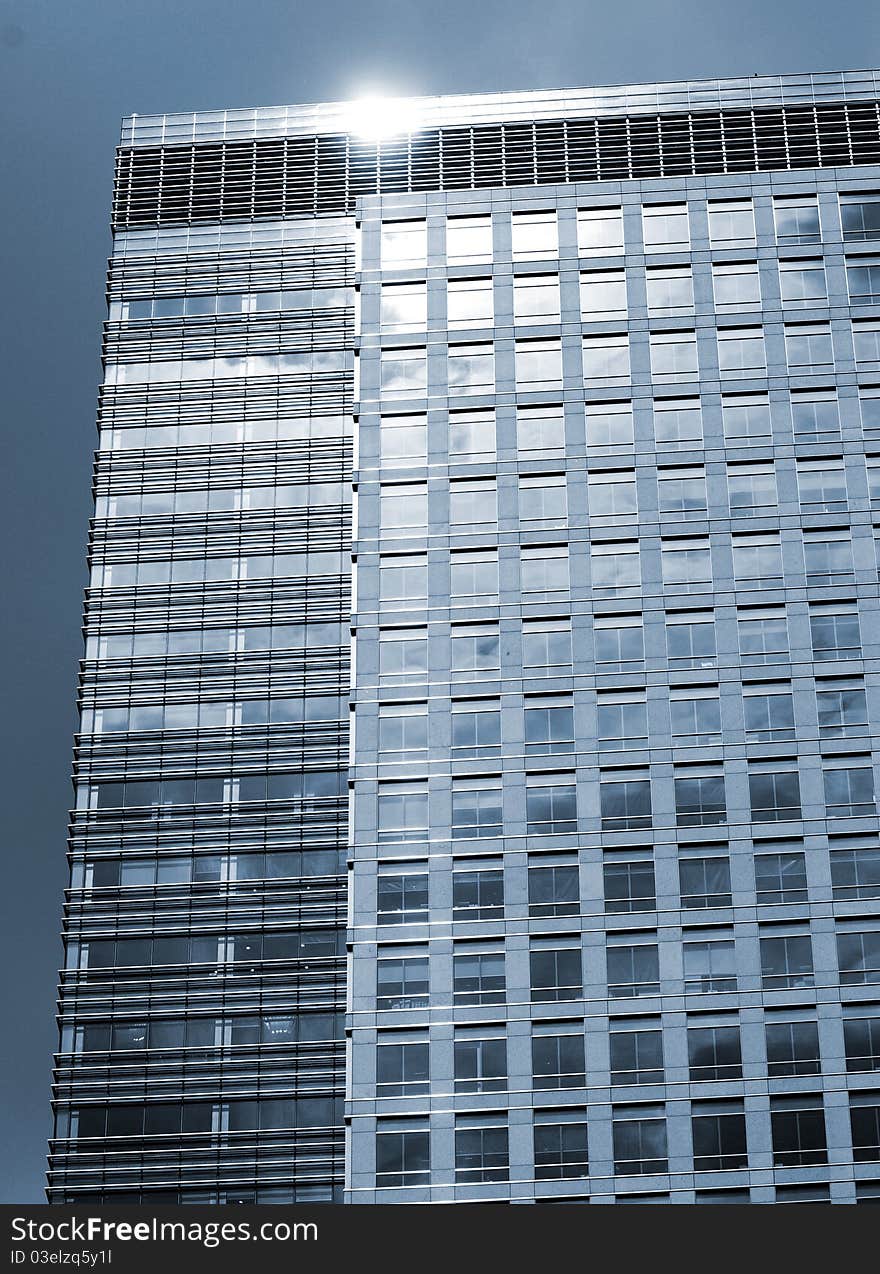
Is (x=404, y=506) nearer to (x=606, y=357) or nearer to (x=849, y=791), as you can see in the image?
(x=606, y=357)

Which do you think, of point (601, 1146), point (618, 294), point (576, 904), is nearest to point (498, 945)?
point (576, 904)

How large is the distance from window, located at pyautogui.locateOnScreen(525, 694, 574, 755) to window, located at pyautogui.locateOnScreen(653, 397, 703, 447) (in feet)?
54.6

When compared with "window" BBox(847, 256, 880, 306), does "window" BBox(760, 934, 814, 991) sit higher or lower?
lower

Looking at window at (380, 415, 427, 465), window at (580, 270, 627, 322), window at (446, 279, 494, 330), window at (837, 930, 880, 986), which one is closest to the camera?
window at (837, 930, 880, 986)

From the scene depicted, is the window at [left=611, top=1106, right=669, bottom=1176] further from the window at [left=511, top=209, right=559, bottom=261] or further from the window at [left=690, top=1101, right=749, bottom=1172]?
the window at [left=511, top=209, right=559, bottom=261]

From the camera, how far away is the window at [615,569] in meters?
105

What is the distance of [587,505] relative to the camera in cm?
10700

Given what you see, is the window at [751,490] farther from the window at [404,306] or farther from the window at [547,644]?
the window at [404,306]

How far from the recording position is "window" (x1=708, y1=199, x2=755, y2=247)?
114250mm

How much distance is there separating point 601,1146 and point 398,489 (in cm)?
3780

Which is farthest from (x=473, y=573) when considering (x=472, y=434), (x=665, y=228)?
(x=665, y=228)

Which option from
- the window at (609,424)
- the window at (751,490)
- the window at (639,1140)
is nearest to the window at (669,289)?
the window at (609,424)

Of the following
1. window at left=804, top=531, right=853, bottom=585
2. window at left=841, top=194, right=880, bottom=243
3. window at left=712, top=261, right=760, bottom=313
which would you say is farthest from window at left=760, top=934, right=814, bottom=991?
window at left=841, top=194, right=880, bottom=243

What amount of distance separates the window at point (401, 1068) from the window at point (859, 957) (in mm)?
20763
